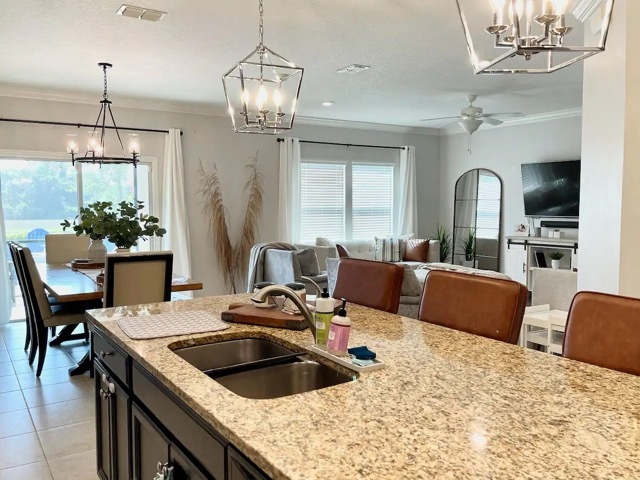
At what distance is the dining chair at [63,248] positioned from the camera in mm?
5594

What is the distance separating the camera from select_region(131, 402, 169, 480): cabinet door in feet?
5.39

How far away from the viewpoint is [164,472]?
1.56m

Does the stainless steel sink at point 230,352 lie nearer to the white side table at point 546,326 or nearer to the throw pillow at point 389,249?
the white side table at point 546,326

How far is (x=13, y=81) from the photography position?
18.1 ft

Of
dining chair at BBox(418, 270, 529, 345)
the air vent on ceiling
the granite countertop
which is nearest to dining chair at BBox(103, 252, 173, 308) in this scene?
the air vent on ceiling

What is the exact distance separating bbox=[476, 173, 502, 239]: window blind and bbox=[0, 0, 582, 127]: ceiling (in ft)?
5.67

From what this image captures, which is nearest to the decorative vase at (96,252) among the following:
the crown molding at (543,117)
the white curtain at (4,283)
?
the white curtain at (4,283)

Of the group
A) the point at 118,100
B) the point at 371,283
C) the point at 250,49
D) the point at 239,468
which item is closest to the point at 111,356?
the point at 239,468

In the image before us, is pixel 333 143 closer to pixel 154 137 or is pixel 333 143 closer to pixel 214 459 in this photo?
pixel 154 137

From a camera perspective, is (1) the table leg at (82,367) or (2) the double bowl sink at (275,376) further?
(1) the table leg at (82,367)

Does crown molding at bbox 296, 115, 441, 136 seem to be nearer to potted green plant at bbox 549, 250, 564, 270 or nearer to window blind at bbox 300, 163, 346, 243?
window blind at bbox 300, 163, 346, 243

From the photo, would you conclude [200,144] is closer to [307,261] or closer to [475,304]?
[307,261]

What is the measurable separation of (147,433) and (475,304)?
1312 mm

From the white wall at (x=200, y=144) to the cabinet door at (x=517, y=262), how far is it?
2.91m
